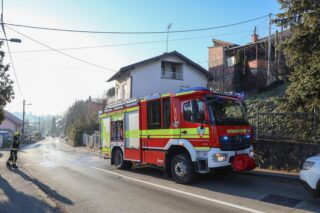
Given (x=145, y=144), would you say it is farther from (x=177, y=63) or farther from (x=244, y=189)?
(x=177, y=63)

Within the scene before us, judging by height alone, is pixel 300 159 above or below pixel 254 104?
below

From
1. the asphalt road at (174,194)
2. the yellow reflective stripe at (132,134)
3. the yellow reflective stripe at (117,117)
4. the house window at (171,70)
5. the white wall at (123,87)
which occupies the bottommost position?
the asphalt road at (174,194)

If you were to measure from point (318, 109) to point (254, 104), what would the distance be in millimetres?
6046

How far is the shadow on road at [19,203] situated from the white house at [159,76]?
79.5 ft

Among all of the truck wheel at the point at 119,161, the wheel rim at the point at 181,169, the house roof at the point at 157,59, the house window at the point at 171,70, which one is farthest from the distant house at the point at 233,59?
the wheel rim at the point at 181,169

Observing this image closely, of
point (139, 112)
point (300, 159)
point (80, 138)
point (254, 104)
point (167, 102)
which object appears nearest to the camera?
point (167, 102)

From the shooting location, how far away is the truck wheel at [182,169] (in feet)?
30.4

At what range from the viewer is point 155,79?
32844mm

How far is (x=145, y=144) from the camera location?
37.1 ft

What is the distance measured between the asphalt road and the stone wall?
169cm

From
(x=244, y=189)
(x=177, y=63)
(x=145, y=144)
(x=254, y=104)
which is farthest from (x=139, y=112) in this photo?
(x=177, y=63)

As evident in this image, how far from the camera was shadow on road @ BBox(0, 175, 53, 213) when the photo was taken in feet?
21.1

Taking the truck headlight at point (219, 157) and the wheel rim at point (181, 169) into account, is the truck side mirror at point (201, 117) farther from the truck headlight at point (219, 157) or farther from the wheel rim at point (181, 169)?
the wheel rim at point (181, 169)

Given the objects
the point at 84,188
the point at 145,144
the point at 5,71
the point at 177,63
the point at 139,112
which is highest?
the point at 177,63
